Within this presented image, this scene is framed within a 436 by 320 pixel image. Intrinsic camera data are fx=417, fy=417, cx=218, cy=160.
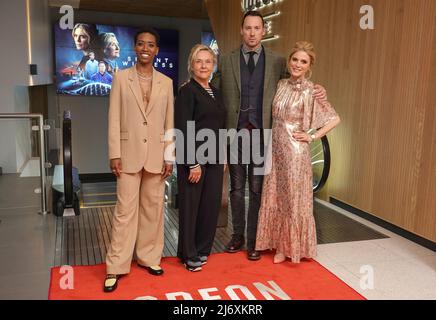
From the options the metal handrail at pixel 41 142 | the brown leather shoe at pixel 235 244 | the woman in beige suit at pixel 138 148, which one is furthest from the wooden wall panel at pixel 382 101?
the metal handrail at pixel 41 142

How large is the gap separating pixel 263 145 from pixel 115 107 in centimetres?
118

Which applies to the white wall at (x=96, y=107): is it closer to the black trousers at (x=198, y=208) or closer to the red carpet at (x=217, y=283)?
the red carpet at (x=217, y=283)

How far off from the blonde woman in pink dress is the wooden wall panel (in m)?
1.20

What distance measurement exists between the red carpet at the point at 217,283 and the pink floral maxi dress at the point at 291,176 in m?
0.19

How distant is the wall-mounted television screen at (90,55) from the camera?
30.3 ft

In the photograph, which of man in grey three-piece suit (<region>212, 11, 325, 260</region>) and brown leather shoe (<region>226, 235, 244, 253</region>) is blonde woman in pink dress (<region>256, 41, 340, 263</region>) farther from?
brown leather shoe (<region>226, 235, 244, 253</region>)

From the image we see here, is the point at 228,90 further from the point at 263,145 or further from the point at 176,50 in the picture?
the point at 176,50

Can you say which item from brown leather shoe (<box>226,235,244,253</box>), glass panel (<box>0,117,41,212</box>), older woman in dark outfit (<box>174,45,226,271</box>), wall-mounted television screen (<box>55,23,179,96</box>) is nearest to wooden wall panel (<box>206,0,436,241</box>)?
brown leather shoe (<box>226,235,244,253</box>)

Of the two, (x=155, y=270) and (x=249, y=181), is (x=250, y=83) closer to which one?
(x=249, y=181)

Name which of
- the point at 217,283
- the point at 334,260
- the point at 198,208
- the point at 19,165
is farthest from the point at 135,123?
the point at 19,165

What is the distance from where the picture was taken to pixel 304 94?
3096 mm

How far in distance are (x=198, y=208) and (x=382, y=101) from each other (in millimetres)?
2428
